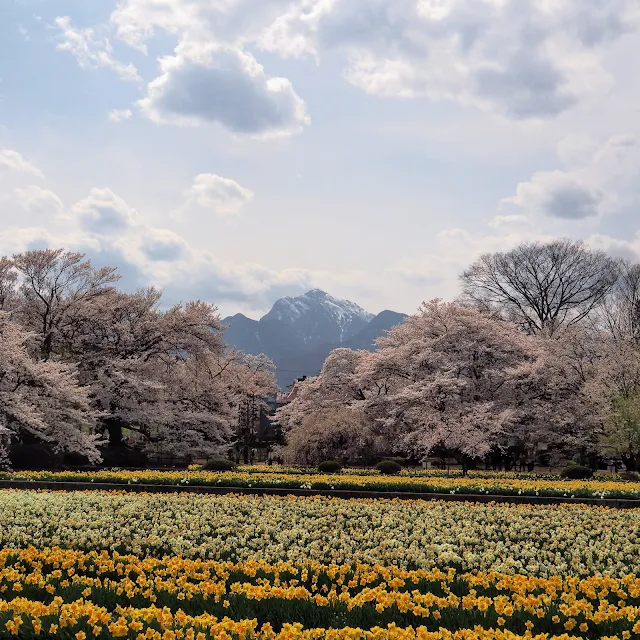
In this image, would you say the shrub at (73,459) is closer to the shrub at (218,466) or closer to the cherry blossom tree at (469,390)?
the shrub at (218,466)

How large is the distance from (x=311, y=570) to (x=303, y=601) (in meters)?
1.65

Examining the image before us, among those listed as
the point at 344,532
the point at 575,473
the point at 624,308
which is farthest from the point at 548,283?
the point at 344,532

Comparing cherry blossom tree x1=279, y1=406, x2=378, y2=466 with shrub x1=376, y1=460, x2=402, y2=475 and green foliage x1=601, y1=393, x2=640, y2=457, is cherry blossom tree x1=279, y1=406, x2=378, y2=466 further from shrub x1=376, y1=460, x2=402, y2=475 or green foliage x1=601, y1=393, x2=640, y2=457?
green foliage x1=601, y1=393, x2=640, y2=457

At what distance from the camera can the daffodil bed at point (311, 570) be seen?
526cm

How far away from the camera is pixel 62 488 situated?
65.9ft

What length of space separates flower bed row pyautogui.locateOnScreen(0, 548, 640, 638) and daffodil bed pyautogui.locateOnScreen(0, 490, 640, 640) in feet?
0.06

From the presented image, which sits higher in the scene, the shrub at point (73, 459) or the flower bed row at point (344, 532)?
the flower bed row at point (344, 532)

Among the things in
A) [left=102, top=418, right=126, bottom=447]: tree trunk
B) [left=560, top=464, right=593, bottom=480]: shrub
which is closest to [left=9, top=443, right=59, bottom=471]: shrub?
[left=102, top=418, right=126, bottom=447]: tree trunk

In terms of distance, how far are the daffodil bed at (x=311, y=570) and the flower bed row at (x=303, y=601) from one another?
0.02 meters

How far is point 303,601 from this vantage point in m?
5.92

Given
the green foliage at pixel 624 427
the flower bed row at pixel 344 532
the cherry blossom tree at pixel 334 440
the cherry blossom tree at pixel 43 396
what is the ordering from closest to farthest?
the flower bed row at pixel 344 532 → the cherry blossom tree at pixel 43 396 → the green foliage at pixel 624 427 → the cherry blossom tree at pixel 334 440

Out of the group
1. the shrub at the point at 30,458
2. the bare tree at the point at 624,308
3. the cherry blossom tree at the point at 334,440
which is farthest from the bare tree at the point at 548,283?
the shrub at the point at 30,458

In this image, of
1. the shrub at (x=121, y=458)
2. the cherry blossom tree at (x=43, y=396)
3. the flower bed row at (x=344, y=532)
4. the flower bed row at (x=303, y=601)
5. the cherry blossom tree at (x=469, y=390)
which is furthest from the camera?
the cherry blossom tree at (x=469, y=390)

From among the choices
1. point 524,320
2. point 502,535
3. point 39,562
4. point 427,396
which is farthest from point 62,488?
point 524,320
